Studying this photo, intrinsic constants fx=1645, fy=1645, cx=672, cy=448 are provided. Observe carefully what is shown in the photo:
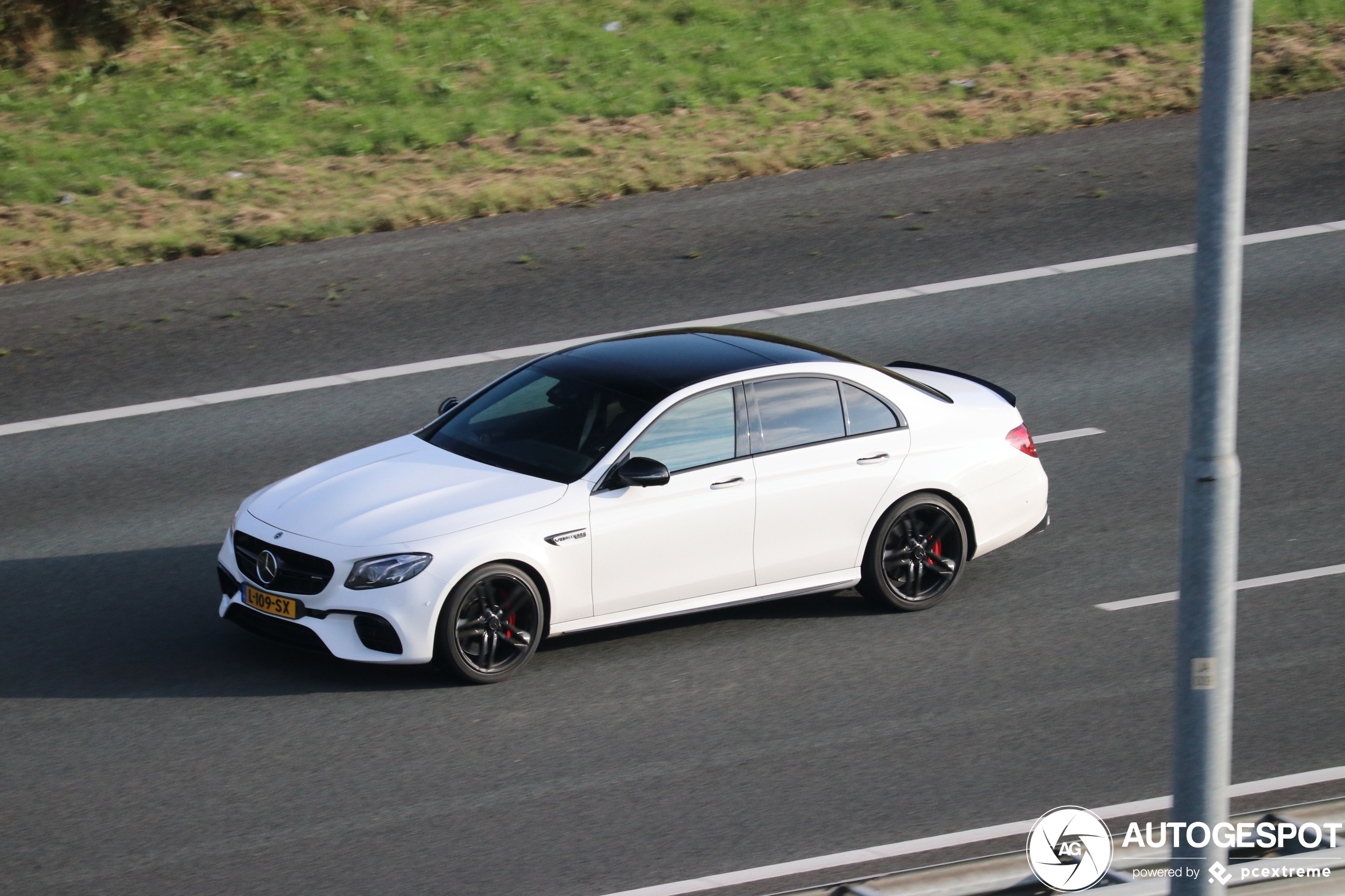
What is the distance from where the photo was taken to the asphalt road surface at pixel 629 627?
7.43 m

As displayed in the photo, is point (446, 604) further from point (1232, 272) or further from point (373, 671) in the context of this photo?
point (1232, 272)

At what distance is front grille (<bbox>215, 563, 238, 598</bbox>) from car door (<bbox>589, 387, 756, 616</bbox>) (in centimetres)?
198

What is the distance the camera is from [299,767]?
790 cm

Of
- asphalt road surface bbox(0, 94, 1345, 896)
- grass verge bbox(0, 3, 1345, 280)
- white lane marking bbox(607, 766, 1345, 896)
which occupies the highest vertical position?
grass verge bbox(0, 3, 1345, 280)

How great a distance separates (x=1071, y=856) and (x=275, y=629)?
4402mm

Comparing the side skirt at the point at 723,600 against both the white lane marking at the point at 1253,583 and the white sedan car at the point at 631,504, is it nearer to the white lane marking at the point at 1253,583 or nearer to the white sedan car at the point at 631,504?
the white sedan car at the point at 631,504

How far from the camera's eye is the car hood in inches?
342

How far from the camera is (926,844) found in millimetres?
7281

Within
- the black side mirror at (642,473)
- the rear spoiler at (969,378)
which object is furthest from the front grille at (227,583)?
the rear spoiler at (969,378)

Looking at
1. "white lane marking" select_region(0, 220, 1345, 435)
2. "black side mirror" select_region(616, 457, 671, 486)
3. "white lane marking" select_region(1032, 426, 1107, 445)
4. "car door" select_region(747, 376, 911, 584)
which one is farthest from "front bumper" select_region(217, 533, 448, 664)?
"white lane marking" select_region(1032, 426, 1107, 445)

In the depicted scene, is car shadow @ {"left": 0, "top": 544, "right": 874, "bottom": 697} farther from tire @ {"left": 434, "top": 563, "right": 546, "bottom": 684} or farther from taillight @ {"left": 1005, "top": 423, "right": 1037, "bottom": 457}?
taillight @ {"left": 1005, "top": 423, "right": 1037, "bottom": 457}

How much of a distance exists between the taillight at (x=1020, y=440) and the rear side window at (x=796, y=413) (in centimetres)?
120

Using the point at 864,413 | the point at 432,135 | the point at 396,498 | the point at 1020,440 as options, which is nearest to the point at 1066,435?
the point at 1020,440

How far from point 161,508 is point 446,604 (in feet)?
11.4
